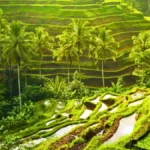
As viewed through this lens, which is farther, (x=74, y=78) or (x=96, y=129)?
(x=74, y=78)

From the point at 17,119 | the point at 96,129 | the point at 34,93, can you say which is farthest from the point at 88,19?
the point at 96,129

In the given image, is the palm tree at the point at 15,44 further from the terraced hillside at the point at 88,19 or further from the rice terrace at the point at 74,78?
the terraced hillside at the point at 88,19

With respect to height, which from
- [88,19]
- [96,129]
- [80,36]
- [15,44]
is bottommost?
[96,129]

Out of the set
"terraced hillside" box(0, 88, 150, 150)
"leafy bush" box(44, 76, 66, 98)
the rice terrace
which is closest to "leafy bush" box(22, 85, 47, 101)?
the rice terrace

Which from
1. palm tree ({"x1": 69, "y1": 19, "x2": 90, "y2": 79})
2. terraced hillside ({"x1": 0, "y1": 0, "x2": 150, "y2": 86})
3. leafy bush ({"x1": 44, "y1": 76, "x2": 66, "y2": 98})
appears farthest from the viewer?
terraced hillside ({"x1": 0, "y1": 0, "x2": 150, "y2": 86})

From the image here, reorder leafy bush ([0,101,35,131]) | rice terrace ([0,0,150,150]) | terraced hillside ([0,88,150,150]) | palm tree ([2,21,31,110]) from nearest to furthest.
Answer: terraced hillside ([0,88,150,150]), rice terrace ([0,0,150,150]), leafy bush ([0,101,35,131]), palm tree ([2,21,31,110])

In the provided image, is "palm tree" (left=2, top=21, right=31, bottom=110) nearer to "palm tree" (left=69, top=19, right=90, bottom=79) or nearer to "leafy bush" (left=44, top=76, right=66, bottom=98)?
"leafy bush" (left=44, top=76, right=66, bottom=98)

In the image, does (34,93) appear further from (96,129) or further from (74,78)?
(96,129)
